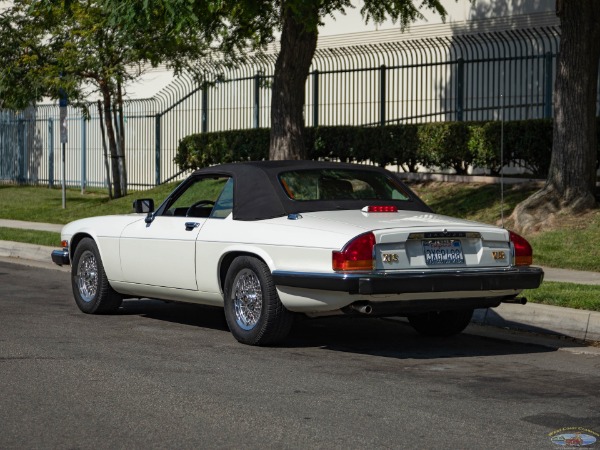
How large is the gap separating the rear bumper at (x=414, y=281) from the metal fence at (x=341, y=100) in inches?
481

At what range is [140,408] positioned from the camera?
7203 mm

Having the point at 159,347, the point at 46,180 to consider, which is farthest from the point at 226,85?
the point at 159,347

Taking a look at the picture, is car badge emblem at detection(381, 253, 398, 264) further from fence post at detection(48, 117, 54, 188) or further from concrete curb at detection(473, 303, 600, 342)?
fence post at detection(48, 117, 54, 188)

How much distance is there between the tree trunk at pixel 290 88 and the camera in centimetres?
2012

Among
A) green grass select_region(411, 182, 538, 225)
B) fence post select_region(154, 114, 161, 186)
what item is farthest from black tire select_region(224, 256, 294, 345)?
fence post select_region(154, 114, 161, 186)

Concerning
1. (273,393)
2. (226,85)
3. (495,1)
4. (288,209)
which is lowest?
(273,393)

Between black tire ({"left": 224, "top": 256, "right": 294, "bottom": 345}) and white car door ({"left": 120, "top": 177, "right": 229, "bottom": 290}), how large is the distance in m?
0.58

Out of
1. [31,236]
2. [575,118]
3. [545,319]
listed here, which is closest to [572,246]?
[575,118]

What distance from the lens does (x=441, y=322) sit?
10.5 m

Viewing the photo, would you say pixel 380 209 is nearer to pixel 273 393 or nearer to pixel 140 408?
pixel 273 393

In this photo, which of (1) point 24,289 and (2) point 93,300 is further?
(1) point 24,289

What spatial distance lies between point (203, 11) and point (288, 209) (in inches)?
350

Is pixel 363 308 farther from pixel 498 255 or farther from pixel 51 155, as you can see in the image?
pixel 51 155

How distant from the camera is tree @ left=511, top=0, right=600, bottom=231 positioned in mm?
17688
